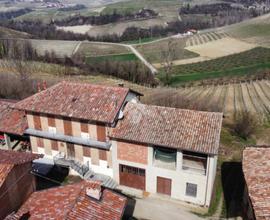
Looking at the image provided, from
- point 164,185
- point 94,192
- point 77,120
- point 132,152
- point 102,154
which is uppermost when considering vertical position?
point 77,120

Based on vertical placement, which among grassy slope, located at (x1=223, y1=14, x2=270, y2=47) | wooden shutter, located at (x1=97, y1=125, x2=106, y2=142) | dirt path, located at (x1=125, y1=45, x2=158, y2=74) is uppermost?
wooden shutter, located at (x1=97, y1=125, x2=106, y2=142)

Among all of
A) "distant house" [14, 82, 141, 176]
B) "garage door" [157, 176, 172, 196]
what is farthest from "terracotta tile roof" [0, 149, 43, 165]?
"garage door" [157, 176, 172, 196]

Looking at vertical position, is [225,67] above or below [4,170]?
below

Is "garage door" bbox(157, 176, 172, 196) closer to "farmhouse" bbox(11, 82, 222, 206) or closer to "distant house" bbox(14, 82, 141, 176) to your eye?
"farmhouse" bbox(11, 82, 222, 206)

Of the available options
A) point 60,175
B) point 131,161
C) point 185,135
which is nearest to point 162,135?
point 185,135

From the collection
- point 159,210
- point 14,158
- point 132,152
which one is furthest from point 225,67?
point 14,158

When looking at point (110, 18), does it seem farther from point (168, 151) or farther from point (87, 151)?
point (168, 151)
